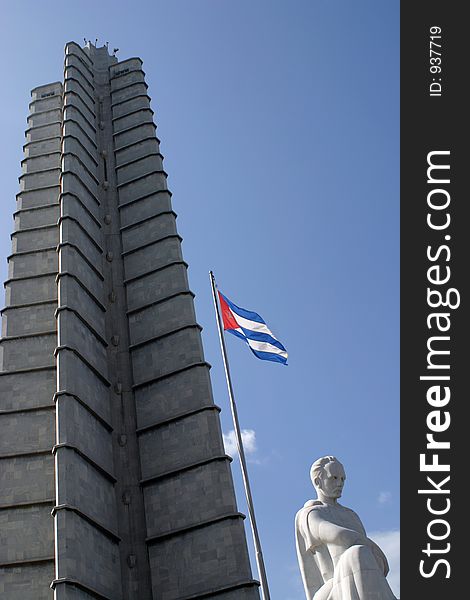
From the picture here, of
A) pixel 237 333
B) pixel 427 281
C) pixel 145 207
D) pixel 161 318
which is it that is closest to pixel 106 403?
pixel 161 318

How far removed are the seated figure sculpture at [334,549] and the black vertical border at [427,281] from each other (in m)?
0.38

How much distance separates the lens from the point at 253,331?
14852 mm

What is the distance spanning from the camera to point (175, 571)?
16.5 meters

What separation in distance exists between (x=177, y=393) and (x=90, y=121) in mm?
13441

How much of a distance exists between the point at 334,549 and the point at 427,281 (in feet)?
9.44

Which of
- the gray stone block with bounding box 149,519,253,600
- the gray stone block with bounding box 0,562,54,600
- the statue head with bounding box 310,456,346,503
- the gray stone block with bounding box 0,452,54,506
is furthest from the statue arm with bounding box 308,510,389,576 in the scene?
the gray stone block with bounding box 0,452,54,506

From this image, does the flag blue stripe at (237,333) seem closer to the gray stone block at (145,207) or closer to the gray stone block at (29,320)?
the gray stone block at (29,320)

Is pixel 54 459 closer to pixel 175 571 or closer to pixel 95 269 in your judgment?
pixel 175 571

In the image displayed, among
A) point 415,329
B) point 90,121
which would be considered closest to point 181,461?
point 415,329

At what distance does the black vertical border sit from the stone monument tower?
365 inches

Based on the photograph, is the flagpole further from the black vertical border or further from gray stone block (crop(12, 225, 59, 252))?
gray stone block (crop(12, 225, 59, 252))

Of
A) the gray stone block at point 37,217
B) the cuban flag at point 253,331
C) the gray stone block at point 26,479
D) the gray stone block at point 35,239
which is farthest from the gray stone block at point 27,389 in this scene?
the gray stone block at point 37,217

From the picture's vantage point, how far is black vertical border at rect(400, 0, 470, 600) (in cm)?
670

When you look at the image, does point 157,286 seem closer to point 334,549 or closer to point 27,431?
point 27,431
